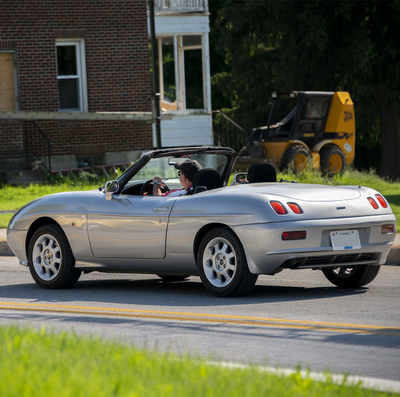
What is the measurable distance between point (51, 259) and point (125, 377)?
5629 millimetres

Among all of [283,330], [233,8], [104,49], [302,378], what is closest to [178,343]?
[283,330]

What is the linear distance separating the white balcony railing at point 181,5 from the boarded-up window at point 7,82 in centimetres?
513

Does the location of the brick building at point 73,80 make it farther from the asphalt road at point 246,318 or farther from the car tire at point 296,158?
the asphalt road at point 246,318

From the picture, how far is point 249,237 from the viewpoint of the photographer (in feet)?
26.7

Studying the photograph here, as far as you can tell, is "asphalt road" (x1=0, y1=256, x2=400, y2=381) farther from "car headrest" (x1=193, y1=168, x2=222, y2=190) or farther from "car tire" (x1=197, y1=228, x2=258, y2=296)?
"car headrest" (x1=193, y1=168, x2=222, y2=190)

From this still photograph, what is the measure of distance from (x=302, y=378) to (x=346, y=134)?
2293 centimetres

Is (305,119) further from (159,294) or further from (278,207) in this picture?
(278,207)

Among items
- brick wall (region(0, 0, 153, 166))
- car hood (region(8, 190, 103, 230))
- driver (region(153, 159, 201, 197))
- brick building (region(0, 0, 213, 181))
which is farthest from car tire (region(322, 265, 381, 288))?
brick wall (region(0, 0, 153, 166))

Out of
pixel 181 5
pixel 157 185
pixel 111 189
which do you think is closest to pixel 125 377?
pixel 111 189

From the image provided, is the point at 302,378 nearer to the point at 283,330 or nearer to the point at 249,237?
the point at 283,330

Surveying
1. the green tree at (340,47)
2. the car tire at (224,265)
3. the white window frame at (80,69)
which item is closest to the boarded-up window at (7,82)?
the white window frame at (80,69)

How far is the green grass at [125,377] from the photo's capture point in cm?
390

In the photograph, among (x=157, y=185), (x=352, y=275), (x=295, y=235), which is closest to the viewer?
(x=295, y=235)

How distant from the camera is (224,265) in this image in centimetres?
835
